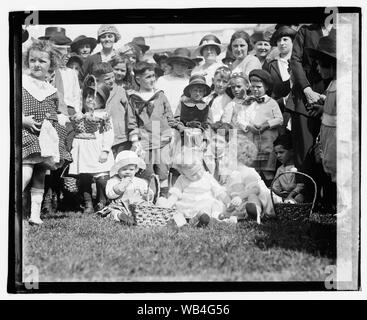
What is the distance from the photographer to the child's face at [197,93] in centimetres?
524

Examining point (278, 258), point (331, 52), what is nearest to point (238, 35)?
point (331, 52)

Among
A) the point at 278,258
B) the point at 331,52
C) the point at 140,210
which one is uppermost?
the point at 331,52

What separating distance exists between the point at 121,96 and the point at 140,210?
32.1 inches

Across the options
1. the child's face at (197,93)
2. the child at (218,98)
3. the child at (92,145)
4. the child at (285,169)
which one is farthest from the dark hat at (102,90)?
the child at (285,169)

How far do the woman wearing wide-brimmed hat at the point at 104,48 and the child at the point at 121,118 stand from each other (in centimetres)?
11

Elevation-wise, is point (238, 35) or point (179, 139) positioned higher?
point (238, 35)

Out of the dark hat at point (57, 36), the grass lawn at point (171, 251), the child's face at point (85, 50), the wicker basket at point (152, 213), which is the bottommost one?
the grass lawn at point (171, 251)

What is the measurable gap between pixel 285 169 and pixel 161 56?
1177 mm

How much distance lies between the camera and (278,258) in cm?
515

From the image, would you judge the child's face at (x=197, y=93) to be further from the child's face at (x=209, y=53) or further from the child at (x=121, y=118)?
the child at (x=121, y=118)

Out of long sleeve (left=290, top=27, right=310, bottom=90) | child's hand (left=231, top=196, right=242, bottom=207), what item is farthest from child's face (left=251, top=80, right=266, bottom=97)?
child's hand (left=231, top=196, right=242, bottom=207)

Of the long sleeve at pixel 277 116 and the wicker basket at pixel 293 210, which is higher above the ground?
the long sleeve at pixel 277 116

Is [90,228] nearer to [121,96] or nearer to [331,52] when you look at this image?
[121,96]

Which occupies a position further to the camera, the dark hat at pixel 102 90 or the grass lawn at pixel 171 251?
the dark hat at pixel 102 90
